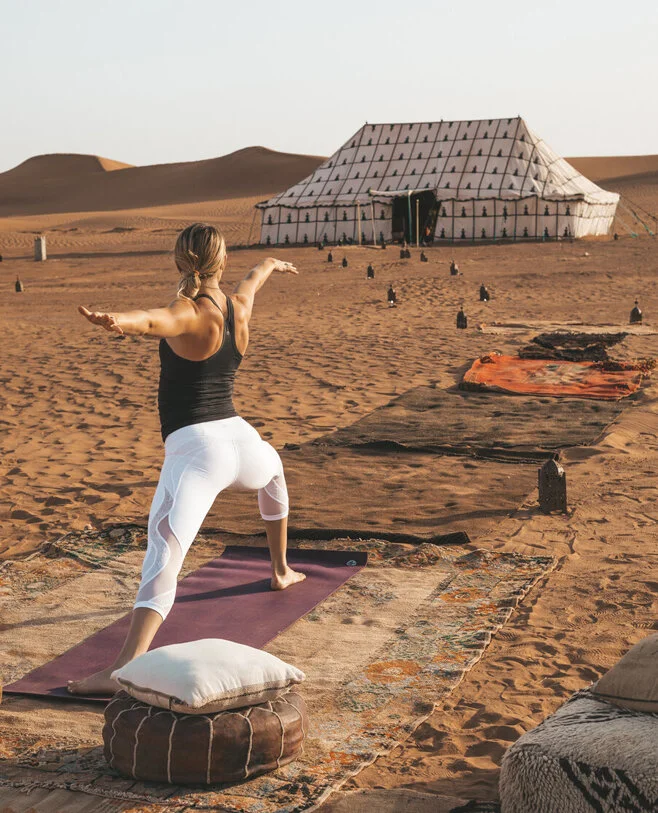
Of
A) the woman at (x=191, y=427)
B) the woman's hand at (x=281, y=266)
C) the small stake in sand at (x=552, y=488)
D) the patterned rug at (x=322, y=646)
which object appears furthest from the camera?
the small stake in sand at (x=552, y=488)

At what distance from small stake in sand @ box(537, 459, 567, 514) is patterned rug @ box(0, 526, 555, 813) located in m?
1.03

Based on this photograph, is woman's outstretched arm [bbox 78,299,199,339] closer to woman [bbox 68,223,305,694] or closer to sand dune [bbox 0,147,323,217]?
woman [bbox 68,223,305,694]

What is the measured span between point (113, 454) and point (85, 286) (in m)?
16.8

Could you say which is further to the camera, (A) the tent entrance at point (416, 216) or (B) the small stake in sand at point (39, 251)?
(A) the tent entrance at point (416, 216)

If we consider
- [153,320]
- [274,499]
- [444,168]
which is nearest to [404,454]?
[274,499]

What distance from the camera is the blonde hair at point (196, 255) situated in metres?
4.45

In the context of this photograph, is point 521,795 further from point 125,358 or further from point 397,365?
point 125,358

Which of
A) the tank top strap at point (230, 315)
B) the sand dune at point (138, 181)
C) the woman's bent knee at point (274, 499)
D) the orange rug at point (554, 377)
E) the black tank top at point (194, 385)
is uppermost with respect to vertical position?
the sand dune at point (138, 181)

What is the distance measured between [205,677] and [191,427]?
1.24 m

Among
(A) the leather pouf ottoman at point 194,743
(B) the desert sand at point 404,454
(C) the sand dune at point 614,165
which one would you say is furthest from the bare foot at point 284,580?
(C) the sand dune at point 614,165

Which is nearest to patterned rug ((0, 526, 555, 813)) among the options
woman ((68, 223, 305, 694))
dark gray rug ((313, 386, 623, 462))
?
woman ((68, 223, 305, 694))

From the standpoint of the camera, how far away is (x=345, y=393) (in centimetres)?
1143

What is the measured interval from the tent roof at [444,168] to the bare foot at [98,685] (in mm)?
30658

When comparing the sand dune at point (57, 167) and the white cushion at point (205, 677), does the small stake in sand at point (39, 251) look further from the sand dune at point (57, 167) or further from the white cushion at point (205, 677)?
the sand dune at point (57, 167)
